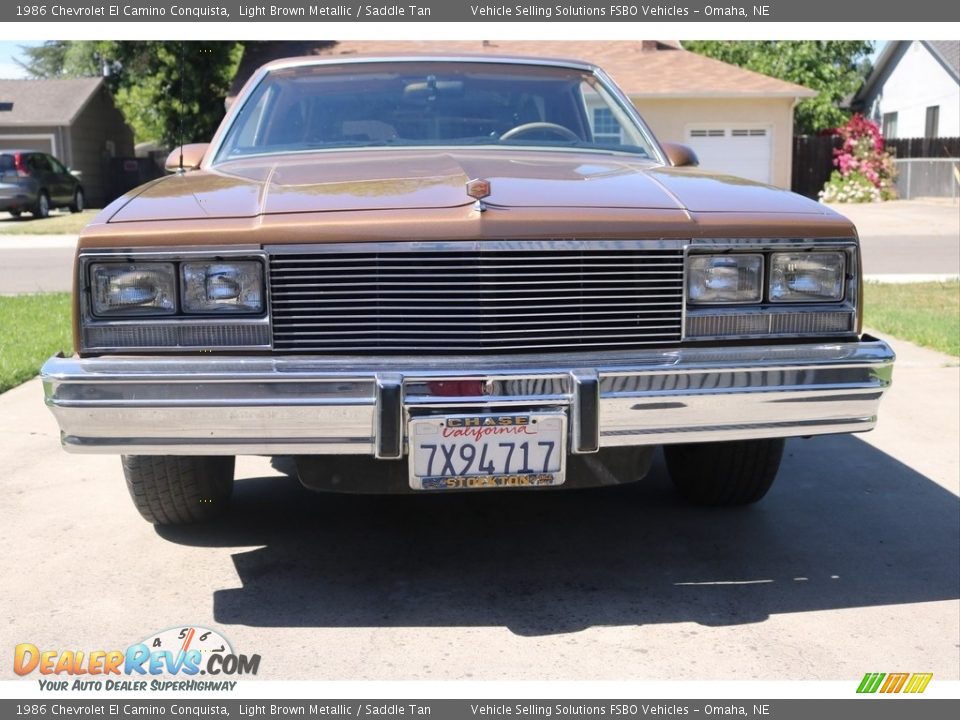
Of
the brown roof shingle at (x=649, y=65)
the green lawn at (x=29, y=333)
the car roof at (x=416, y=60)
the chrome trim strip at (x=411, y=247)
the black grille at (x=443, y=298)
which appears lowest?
the green lawn at (x=29, y=333)

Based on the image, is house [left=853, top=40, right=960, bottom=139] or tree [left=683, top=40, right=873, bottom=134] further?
tree [left=683, top=40, right=873, bottom=134]

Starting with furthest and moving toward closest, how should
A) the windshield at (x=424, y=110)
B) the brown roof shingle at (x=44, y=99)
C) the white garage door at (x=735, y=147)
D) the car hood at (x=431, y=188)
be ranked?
the brown roof shingle at (x=44, y=99)
the white garage door at (x=735, y=147)
the windshield at (x=424, y=110)
the car hood at (x=431, y=188)

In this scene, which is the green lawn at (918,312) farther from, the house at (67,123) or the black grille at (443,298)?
the house at (67,123)

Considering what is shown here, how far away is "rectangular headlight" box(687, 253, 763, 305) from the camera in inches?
122

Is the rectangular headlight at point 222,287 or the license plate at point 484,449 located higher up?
the rectangular headlight at point 222,287

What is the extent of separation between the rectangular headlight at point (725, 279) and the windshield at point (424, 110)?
4.43 ft

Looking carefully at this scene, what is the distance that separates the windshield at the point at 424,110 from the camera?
14.2ft

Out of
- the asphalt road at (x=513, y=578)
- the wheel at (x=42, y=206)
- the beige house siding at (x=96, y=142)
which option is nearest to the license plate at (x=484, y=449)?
the asphalt road at (x=513, y=578)

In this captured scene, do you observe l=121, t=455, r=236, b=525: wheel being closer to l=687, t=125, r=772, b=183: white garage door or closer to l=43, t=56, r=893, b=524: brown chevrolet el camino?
l=43, t=56, r=893, b=524: brown chevrolet el camino

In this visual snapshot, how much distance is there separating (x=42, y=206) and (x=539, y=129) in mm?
21879

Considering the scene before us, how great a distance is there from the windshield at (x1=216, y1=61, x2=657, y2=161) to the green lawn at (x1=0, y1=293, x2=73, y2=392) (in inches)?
82.6

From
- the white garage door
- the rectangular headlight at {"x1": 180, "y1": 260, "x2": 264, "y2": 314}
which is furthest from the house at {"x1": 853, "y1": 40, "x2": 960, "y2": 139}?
the rectangular headlight at {"x1": 180, "y1": 260, "x2": 264, "y2": 314}

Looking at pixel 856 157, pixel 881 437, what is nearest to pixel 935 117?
pixel 856 157

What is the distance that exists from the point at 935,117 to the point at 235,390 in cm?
3304
